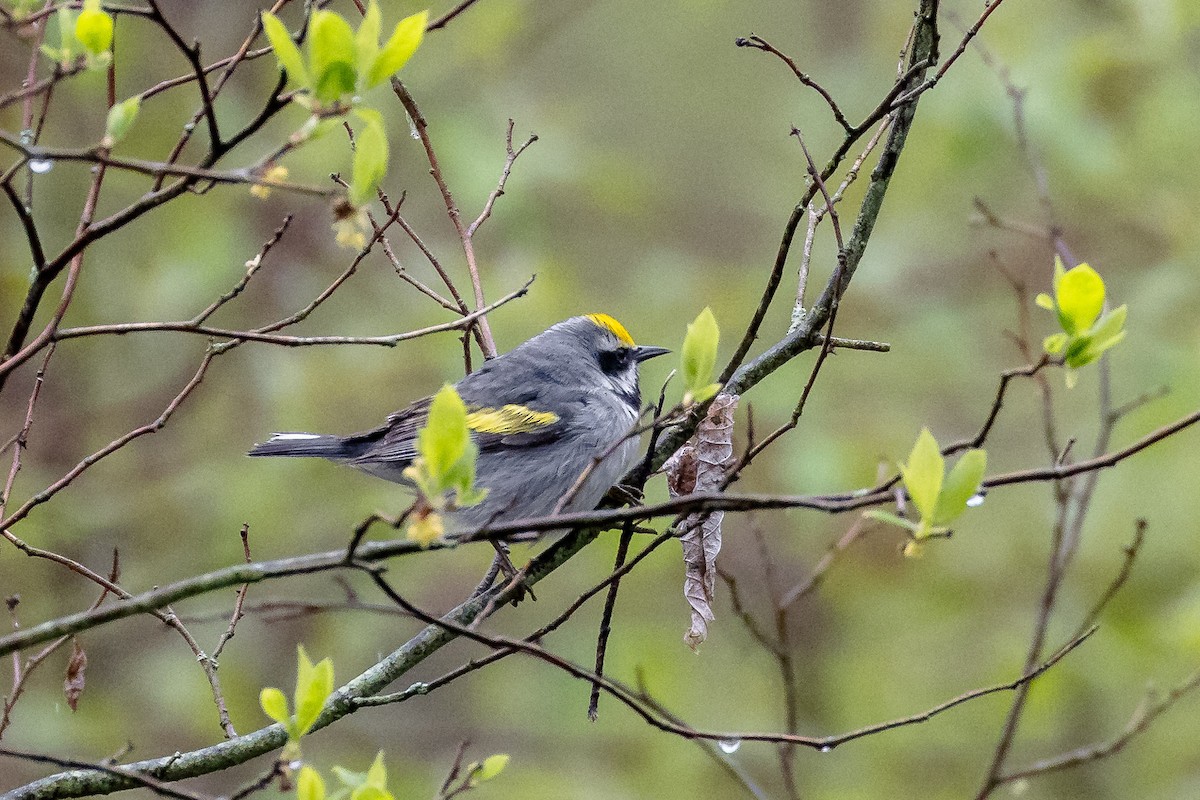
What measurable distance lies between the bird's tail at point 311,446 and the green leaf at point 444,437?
112 inches

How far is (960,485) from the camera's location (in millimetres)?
1864

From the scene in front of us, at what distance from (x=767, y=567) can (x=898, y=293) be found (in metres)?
2.76

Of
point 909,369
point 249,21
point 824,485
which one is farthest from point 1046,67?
point 249,21

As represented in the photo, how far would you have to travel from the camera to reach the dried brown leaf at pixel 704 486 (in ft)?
9.55

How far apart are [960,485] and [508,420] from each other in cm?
283

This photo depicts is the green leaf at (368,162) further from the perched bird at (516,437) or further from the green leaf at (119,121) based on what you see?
the perched bird at (516,437)

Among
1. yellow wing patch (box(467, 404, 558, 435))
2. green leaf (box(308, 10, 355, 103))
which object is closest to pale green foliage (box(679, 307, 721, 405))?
green leaf (box(308, 10, 355, 103))

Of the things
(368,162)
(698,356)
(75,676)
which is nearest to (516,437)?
(75,676)

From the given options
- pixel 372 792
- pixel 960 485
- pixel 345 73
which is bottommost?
pixel 372 792

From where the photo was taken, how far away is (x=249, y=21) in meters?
6.88

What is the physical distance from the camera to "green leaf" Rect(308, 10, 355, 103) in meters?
1.77

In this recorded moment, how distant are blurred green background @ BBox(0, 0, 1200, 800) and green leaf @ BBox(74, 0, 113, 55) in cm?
382

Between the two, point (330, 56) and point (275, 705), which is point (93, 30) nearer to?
point (330, 56)

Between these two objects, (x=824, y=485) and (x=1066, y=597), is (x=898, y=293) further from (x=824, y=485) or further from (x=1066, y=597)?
(x=1066, y=597)
